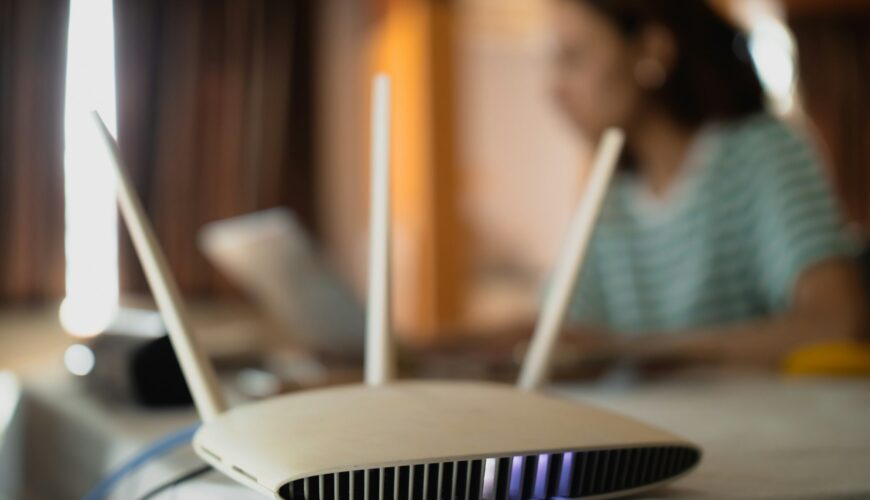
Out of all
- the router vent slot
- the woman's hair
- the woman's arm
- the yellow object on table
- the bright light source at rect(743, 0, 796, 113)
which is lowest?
the router vent slot

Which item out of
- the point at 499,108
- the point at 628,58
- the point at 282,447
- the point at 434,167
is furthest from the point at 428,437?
the point at 499,108

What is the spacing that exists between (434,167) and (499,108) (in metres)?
0.50

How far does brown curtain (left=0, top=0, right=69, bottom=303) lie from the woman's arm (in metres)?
2.05

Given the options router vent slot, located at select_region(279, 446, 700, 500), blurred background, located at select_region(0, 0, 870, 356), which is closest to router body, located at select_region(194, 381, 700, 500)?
router vent slot, located at select_region(279, 446, 700, 500)

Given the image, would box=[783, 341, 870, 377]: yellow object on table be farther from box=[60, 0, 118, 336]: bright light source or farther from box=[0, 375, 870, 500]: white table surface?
box=[60, 0, 118, 336]: bright light source

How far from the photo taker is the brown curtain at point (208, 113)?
107 inches

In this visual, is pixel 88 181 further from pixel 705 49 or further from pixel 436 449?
pixel 436 449

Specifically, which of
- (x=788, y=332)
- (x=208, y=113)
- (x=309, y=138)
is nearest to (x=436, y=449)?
(x=788, y=332)

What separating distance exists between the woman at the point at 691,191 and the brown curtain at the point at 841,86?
3123mm

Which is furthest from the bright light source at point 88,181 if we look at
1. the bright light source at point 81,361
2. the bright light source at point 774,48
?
the bright light source at point 774,48

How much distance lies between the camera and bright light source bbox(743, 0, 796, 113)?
3760 millimetres

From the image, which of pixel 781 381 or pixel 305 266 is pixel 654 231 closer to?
pixel 781 381

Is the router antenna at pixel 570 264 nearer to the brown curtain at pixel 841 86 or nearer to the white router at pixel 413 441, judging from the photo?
the white router at pixel 413 441

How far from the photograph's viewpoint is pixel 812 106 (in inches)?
161
